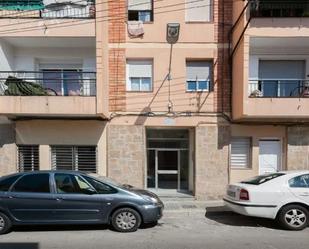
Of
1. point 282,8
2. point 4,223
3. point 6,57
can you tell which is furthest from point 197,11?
point 4,223

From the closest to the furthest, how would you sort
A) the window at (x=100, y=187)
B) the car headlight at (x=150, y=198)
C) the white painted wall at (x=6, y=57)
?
the window at (x=100, y=187) < the car headlight at (x=150, y=198) < the white painted wall at (x=6, y=57)

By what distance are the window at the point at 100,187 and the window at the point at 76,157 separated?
4403 millimetres

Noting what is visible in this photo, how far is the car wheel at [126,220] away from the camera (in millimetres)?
7668

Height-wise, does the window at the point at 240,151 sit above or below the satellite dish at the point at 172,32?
below

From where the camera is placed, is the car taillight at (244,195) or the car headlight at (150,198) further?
the car taillight at (244,195)

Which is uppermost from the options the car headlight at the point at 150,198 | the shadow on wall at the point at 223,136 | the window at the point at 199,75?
the window at the point at 199,75

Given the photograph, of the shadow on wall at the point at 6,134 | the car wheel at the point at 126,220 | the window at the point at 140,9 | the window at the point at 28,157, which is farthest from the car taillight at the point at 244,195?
the shadow on wall at the point at 6,134

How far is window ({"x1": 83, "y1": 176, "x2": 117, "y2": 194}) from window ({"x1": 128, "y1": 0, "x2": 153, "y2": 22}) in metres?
6.88

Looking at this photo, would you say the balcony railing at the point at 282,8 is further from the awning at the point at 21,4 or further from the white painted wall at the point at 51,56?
the awning at the point at 21,4

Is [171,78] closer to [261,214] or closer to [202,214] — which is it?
[202,214]

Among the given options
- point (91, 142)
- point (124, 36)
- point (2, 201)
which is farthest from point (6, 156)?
point (124, 36)

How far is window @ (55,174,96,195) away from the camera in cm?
773

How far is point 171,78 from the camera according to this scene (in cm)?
1221

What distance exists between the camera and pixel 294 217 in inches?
313
